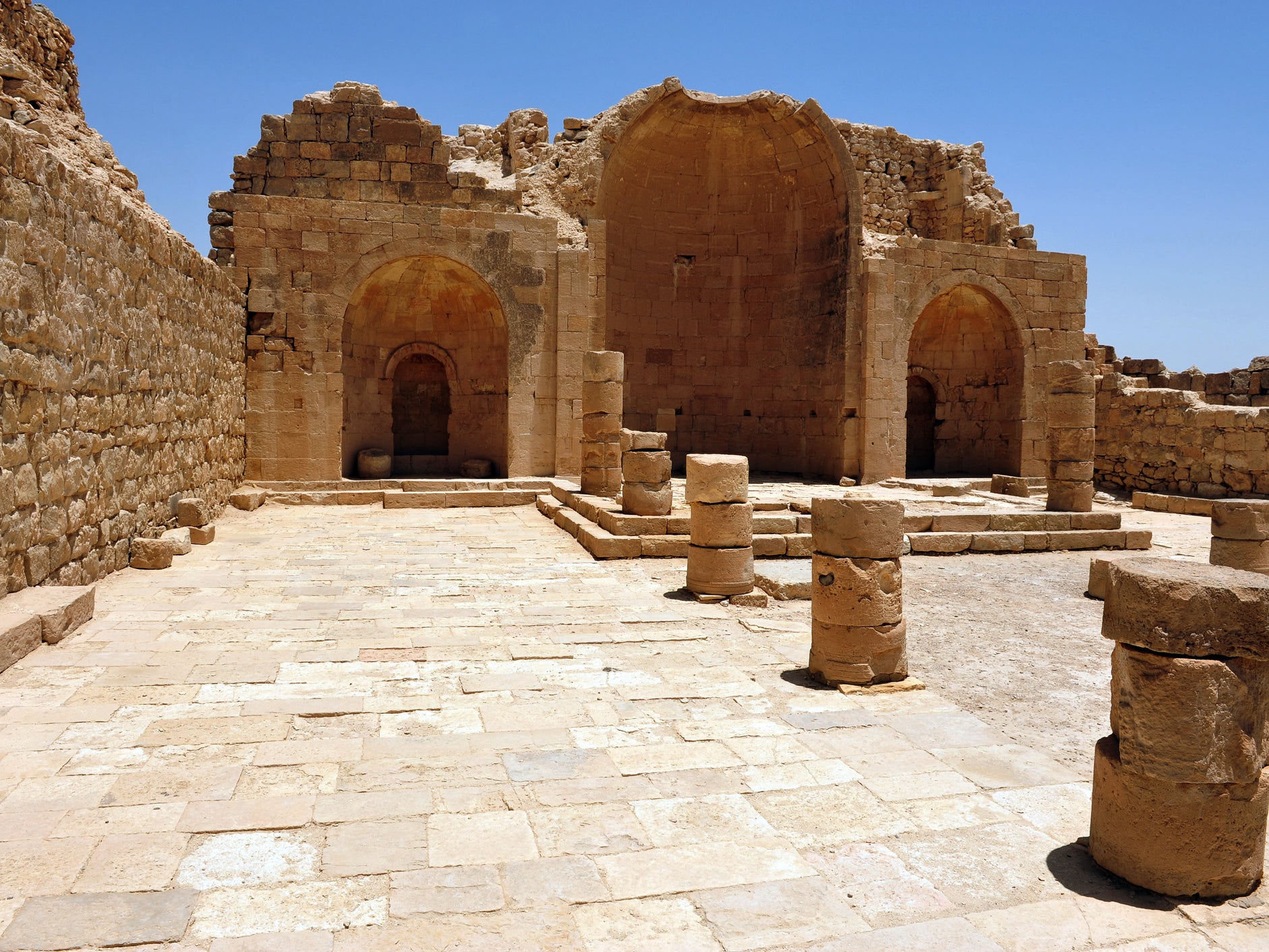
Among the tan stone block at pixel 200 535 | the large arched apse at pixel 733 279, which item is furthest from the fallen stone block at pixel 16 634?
the large arched apse at pixel 733 279

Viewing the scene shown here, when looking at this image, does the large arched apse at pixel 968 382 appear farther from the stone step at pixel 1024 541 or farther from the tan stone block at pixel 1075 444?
the stone step at pixel 1024 541

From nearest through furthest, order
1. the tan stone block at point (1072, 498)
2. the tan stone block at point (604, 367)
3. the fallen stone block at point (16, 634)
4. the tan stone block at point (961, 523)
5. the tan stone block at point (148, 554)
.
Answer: the fallen stone block at point (16, 634)
the tan stone block at point (148, 554)
the tan stone block at point (961, 523)
the tan stone block at point (1072, 498)
the tan stone block at point (604, 367)

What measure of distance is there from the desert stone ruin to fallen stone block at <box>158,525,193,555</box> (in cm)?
7

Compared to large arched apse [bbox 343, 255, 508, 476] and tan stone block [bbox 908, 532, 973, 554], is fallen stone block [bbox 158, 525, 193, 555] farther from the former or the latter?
tan stone block [bbox 908, 532, 973, 554]

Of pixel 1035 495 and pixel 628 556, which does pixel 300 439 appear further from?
pixel 1035 495

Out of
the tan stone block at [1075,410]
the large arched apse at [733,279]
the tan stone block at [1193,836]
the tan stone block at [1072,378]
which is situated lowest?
the tan stone block at [1193,836]

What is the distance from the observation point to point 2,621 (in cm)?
493

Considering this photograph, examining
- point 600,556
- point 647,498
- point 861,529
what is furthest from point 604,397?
point 861,529

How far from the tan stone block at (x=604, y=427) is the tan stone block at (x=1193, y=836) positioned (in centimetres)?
921

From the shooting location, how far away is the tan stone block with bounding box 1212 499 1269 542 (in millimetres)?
8367

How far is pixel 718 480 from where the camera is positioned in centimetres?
751

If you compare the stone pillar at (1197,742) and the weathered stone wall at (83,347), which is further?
the weathered stone wall at (83,347)

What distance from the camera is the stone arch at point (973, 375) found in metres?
17.1

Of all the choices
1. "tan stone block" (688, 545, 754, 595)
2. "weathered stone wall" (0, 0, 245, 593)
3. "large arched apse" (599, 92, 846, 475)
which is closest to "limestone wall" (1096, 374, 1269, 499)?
"large arched apse" (599, 92, 846, 475)
